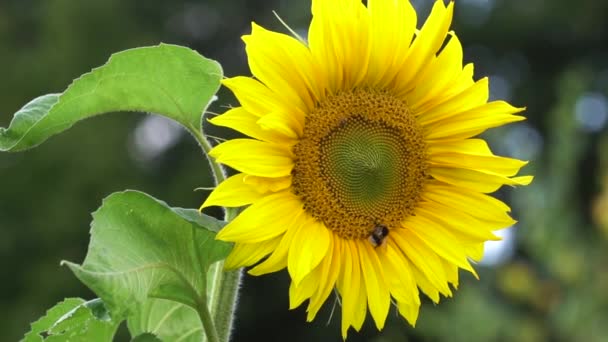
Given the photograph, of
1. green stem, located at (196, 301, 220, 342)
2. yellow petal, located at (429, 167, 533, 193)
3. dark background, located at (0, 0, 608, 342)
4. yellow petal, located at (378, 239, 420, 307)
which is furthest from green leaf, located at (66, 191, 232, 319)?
dark background, located at (0, 0, 608, 342)

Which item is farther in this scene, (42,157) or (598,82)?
(598,82)

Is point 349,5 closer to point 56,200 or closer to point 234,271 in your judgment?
point 234,271

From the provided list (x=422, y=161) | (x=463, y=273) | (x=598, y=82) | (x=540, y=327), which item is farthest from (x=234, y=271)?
(x=598, y=82)

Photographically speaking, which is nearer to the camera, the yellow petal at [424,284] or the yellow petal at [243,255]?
the yellow petal at [243,255]

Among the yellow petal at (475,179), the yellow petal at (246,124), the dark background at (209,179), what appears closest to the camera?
the yellow petal at (246,124)

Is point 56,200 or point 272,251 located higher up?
point 272,251

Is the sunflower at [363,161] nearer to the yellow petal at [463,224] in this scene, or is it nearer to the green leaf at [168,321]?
the yellow petal at [463,224]

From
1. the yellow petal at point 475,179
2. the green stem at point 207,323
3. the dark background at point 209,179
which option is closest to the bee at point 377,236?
the yellow petal at point 475,179
